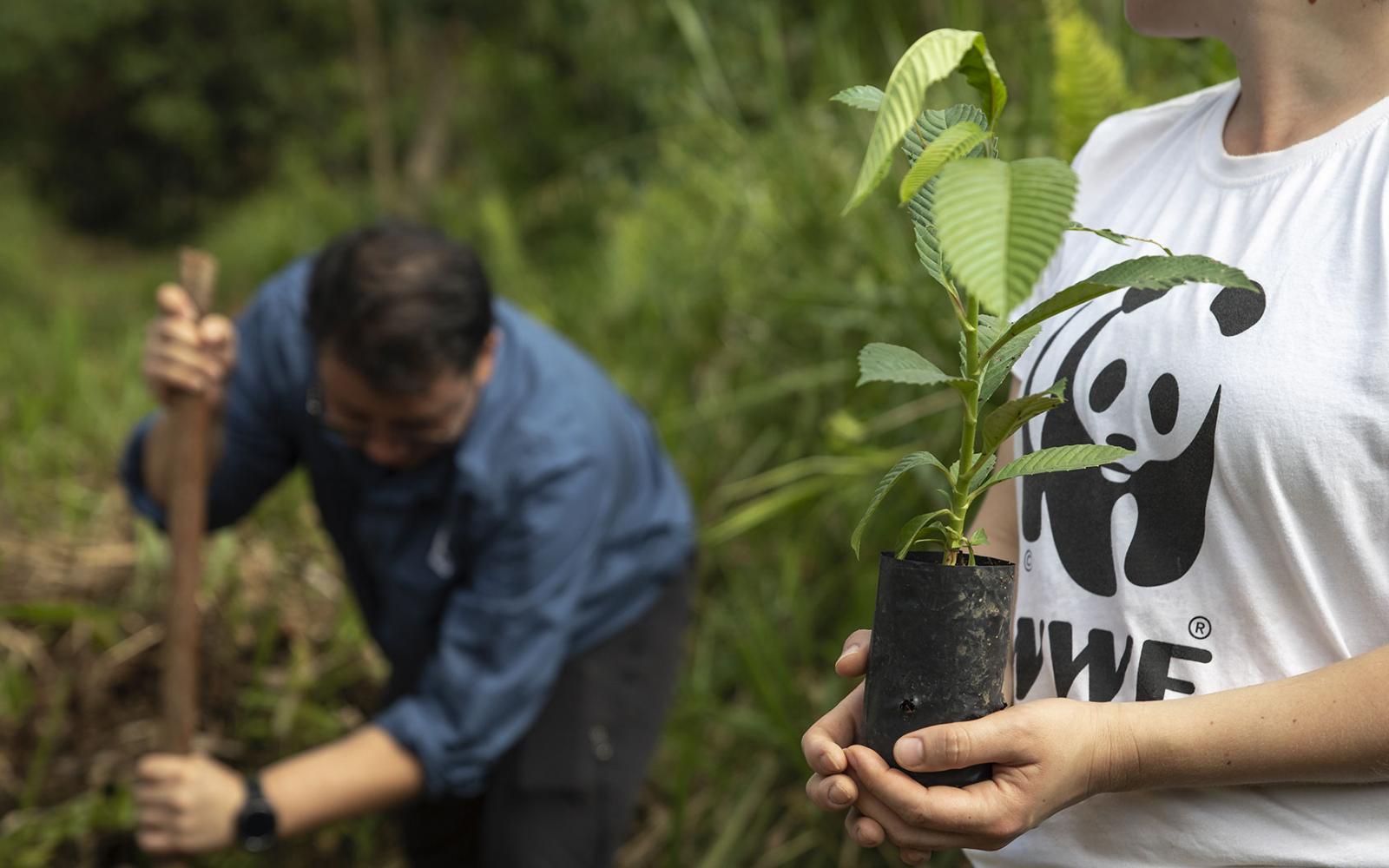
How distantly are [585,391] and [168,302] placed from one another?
0.76 m

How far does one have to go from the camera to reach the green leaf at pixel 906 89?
66 cm

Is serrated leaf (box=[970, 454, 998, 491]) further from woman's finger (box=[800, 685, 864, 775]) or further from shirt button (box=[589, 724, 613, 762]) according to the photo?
shirt button (box=[589, 724, 613, 762])

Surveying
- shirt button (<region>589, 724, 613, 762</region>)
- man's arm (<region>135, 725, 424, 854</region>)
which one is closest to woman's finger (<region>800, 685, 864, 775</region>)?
man's arm (<region>135, 725, 424, 854</region>)

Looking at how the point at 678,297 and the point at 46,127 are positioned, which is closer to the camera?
the point at 678,297

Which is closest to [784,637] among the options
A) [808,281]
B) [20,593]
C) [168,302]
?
[808,281]

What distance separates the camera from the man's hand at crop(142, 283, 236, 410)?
7.23 feet

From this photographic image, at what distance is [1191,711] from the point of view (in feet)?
2.78

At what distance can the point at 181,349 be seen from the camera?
221cm

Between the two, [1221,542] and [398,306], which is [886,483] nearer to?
[1221,542]

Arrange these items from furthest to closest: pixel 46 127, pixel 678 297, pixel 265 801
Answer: pixel 46 127, pixel 678 297, pixel 265 801

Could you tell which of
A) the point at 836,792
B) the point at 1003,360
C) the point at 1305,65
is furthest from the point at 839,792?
the point at 1305,65

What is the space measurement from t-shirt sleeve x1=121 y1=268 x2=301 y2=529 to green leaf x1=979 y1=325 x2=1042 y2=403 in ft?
5.58

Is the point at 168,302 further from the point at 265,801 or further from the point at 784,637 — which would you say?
the point at 784,637

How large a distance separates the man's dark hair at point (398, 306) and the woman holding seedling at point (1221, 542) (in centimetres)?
119
